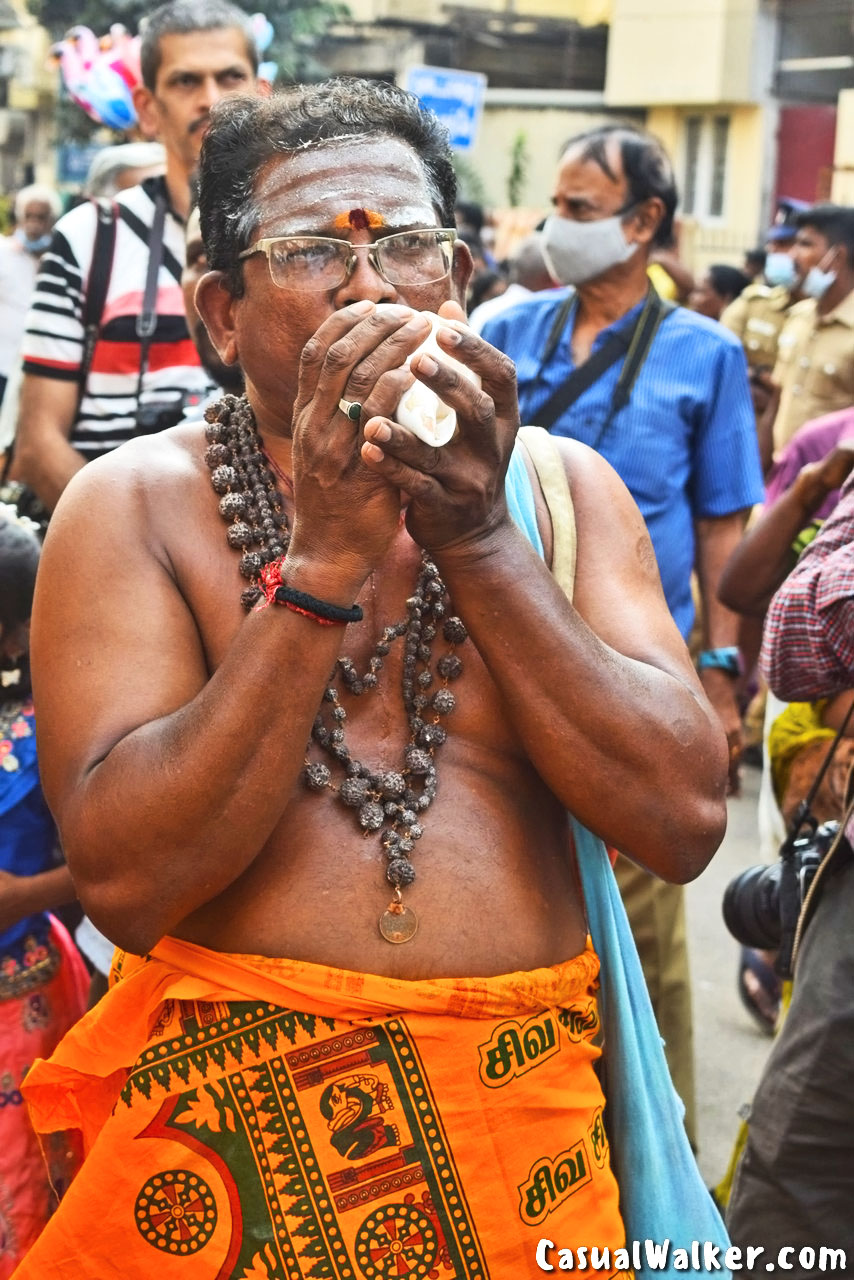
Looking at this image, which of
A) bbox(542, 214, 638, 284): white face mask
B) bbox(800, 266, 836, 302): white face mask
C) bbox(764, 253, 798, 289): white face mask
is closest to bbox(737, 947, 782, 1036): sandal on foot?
bbox(542, 214, 638, 284): white face mask

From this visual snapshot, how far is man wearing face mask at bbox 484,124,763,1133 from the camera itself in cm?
428

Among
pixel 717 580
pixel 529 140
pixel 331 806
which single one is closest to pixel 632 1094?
pixel 331 806

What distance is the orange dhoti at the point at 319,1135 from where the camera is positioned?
1995 mm

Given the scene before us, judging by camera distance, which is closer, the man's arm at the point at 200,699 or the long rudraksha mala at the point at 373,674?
the man's arm at the point at 200,699

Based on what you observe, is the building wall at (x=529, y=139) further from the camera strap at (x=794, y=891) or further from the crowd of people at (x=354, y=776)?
the crowd of people at (x=354, y=776)

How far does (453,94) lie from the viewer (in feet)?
38.5

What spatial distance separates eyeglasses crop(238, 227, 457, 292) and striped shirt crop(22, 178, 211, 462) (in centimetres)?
219

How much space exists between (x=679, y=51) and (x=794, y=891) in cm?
2644

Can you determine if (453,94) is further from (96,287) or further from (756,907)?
(756,907)

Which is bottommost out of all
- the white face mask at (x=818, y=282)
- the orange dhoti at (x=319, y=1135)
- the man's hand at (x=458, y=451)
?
the orange dhoti at (x=319, y=1135)

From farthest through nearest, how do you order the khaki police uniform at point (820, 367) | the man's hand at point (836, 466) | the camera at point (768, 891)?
the khaki police uniform at point (820, 367) < the man's hand at point (836, 466) < the camera at point (768, 891)

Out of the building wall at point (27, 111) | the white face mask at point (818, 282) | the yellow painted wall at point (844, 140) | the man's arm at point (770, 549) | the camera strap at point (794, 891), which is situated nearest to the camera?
the camera strap at point (794, 891)

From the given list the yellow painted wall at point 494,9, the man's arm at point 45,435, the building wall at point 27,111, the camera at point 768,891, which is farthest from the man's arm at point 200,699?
the building wall at point 27,111

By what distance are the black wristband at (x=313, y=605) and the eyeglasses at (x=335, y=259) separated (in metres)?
0.43
